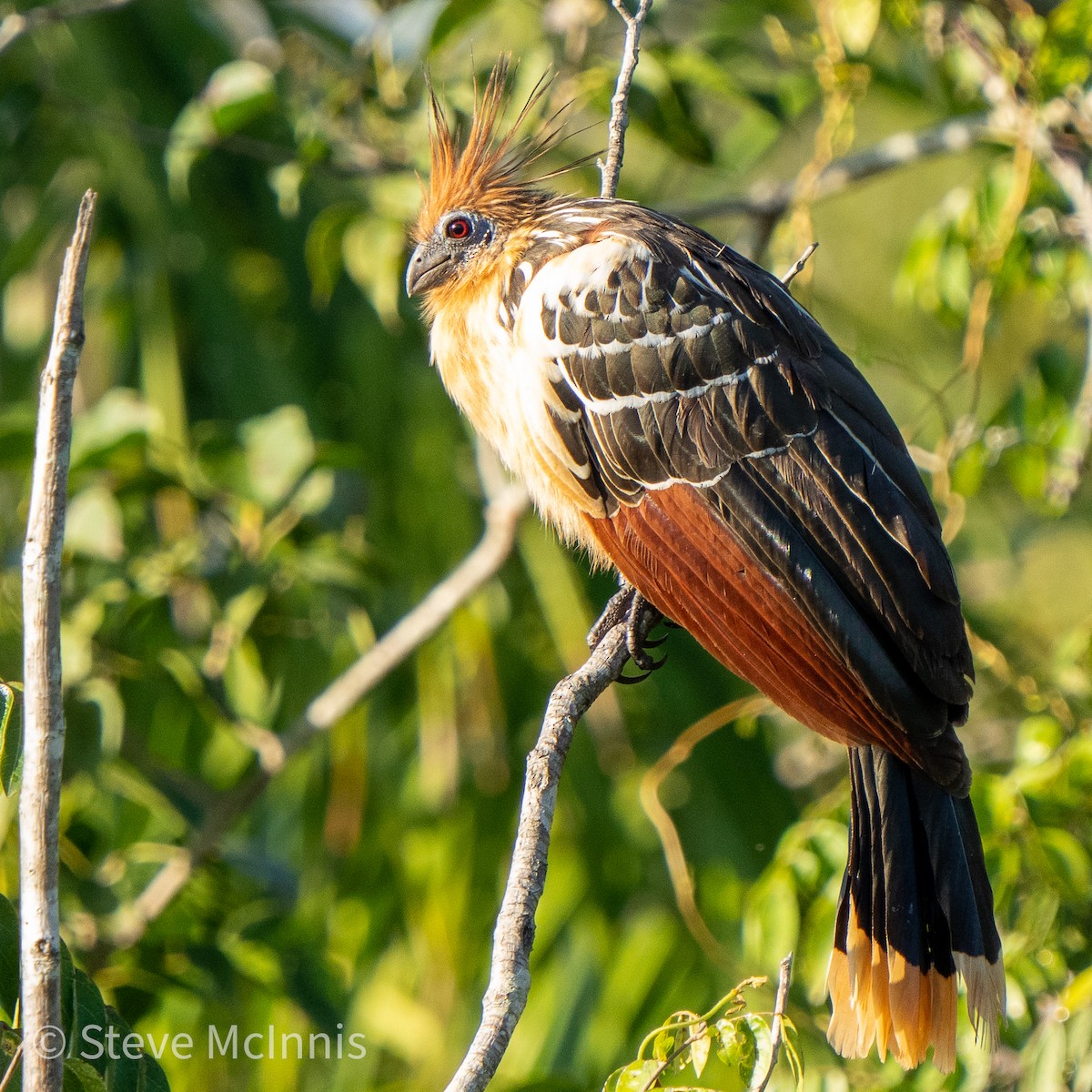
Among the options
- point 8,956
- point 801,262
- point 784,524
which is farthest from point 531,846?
point 801,262

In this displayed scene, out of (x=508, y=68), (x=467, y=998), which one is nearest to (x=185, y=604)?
(x=467, y=998)

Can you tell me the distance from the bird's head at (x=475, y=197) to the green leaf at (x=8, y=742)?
5.26 feet

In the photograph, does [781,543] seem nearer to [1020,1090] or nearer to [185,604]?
[1020,1090]

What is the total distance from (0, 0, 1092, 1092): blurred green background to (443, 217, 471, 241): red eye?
388mm

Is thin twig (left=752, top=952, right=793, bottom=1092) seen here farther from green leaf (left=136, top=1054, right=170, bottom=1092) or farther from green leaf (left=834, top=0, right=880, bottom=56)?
green leaf (left=834, top=0, right=880, bottom=56)

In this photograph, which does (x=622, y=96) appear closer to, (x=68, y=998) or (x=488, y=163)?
(x=488, y=163)

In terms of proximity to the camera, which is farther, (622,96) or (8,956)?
(622,96)

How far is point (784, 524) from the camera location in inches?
97.7

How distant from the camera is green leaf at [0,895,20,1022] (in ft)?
5.57

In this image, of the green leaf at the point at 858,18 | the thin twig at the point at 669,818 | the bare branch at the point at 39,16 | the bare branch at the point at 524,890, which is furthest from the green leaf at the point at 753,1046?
the bare branch at the point at 39,16

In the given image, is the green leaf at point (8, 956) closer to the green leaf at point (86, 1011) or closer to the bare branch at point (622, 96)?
the green leaf at point (86, 1011)

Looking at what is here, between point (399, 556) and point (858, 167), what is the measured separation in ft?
5.74

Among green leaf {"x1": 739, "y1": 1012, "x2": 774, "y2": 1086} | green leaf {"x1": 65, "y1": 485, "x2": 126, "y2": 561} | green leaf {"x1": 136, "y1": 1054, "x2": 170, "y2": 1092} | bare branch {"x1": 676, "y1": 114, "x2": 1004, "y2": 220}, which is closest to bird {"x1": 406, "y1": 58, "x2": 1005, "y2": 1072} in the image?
green leaf {"x1": 739, "y1": 1012, "x2": 774, "y2": 1086}

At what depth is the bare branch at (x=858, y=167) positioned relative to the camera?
11.8 feet
